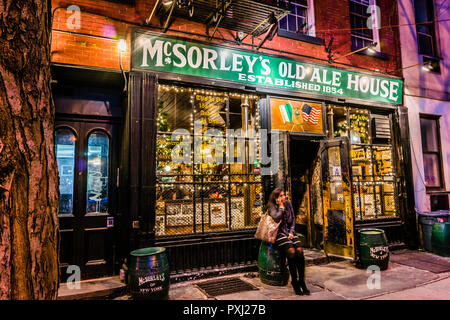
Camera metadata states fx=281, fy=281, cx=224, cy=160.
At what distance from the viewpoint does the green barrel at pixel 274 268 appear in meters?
5.31

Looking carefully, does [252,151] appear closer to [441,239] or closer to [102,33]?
[102,33]

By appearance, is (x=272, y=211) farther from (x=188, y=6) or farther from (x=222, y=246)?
(x=188, y=6)

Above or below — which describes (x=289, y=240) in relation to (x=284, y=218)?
below

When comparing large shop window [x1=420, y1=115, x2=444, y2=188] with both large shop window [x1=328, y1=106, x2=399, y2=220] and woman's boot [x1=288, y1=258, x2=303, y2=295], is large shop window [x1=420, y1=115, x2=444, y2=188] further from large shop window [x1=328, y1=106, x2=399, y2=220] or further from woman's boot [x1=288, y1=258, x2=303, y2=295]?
woman's boot [x1=288, y1=258, x2=303, y2=295]

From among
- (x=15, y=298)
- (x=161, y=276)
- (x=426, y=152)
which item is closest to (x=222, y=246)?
(x=161, y=276)

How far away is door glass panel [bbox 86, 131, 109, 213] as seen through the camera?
19.0 feet

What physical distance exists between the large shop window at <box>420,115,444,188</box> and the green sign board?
1.70m

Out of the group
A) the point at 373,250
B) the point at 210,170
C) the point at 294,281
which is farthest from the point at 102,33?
the point at 373,250

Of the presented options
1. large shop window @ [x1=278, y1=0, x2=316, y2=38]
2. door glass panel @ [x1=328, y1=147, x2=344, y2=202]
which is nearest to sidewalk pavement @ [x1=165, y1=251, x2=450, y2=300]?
door glass panel @ [x1=328, y1=147, x2=344, y2=202]

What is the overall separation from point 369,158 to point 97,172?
7254 mm

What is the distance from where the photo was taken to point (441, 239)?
7.44 metres

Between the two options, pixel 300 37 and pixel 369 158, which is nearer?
pixel 300 37

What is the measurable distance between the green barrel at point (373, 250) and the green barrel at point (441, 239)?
7.81 ft

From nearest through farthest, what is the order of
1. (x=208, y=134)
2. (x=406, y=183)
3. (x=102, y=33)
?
1. (x=102, y=33)
2. (x=208, y=134)
3. (x=406, y=183)
